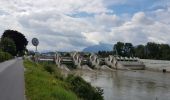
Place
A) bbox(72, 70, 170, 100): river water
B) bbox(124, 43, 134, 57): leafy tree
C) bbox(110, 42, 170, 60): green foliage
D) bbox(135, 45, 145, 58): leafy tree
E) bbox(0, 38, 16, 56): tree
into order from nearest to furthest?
bbox(72, 70, 170, 100): river water → bbox(0, 38, 16, 56): tree → bbox(110, 42, 170, 60): green foliage → bbox(135, 45, 145, 58): leafy tree → bbox(124, 43, 134, 57): leafy tree

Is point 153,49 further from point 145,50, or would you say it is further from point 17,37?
point 17,37

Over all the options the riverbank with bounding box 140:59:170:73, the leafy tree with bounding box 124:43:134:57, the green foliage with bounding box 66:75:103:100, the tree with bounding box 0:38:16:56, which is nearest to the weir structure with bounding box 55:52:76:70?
the riverbank with bounding box 140:59:170:73

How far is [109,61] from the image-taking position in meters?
154

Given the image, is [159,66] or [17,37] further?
[159,66]

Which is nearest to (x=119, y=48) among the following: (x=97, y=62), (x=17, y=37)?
(x=97, y=62)

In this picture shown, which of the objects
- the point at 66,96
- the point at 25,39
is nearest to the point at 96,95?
the point at 66,96

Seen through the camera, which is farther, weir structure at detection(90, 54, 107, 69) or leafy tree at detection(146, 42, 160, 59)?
leafy tree at detection(146, 42, 160, 59)

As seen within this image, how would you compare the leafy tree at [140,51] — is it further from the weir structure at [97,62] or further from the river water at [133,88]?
the river water at [133,88]

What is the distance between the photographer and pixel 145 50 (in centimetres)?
16075

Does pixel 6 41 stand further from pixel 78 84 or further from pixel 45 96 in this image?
pixel 45 96

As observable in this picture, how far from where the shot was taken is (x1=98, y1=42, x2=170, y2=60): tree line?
150 metres

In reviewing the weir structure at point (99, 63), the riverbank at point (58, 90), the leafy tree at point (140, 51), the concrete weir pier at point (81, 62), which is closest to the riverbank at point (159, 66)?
the weir structure at point (99, 63)

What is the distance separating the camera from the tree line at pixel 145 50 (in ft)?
494

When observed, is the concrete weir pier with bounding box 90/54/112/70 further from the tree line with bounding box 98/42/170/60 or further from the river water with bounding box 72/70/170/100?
the river water with bounding box 72/70/170/100
